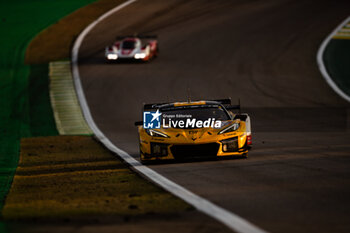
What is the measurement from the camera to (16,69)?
35.7 meters

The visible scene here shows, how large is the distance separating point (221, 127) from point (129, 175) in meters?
2.54

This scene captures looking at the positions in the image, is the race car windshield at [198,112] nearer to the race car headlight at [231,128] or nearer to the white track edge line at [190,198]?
the race car headlight at [231,128]

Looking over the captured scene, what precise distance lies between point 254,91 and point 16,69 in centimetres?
1319

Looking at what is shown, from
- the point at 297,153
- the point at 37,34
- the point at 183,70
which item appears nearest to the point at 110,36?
the point at 37,34

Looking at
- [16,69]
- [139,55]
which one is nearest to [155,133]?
[139,55]

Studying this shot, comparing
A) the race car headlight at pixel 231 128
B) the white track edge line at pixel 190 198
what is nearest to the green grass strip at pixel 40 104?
the white track edge line at pixel 190 198

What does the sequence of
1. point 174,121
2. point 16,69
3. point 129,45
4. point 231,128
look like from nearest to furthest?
point 231,128, point 174,121, point 16,69, point 129,45

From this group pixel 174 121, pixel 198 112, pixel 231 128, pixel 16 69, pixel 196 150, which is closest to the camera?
pixel 196 150

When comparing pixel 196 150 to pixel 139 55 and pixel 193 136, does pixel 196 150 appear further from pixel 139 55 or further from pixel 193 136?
pixel 139 55

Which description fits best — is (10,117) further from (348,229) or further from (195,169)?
(348,229)

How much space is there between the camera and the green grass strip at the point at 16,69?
770 inches

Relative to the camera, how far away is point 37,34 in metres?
43.0

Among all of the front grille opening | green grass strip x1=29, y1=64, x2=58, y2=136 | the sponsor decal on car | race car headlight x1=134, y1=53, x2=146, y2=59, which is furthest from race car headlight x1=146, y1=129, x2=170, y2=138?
race car headlight x1=134, y1=53, x2=146, y2=59

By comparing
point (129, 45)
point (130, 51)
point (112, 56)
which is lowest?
point (112, 56)
